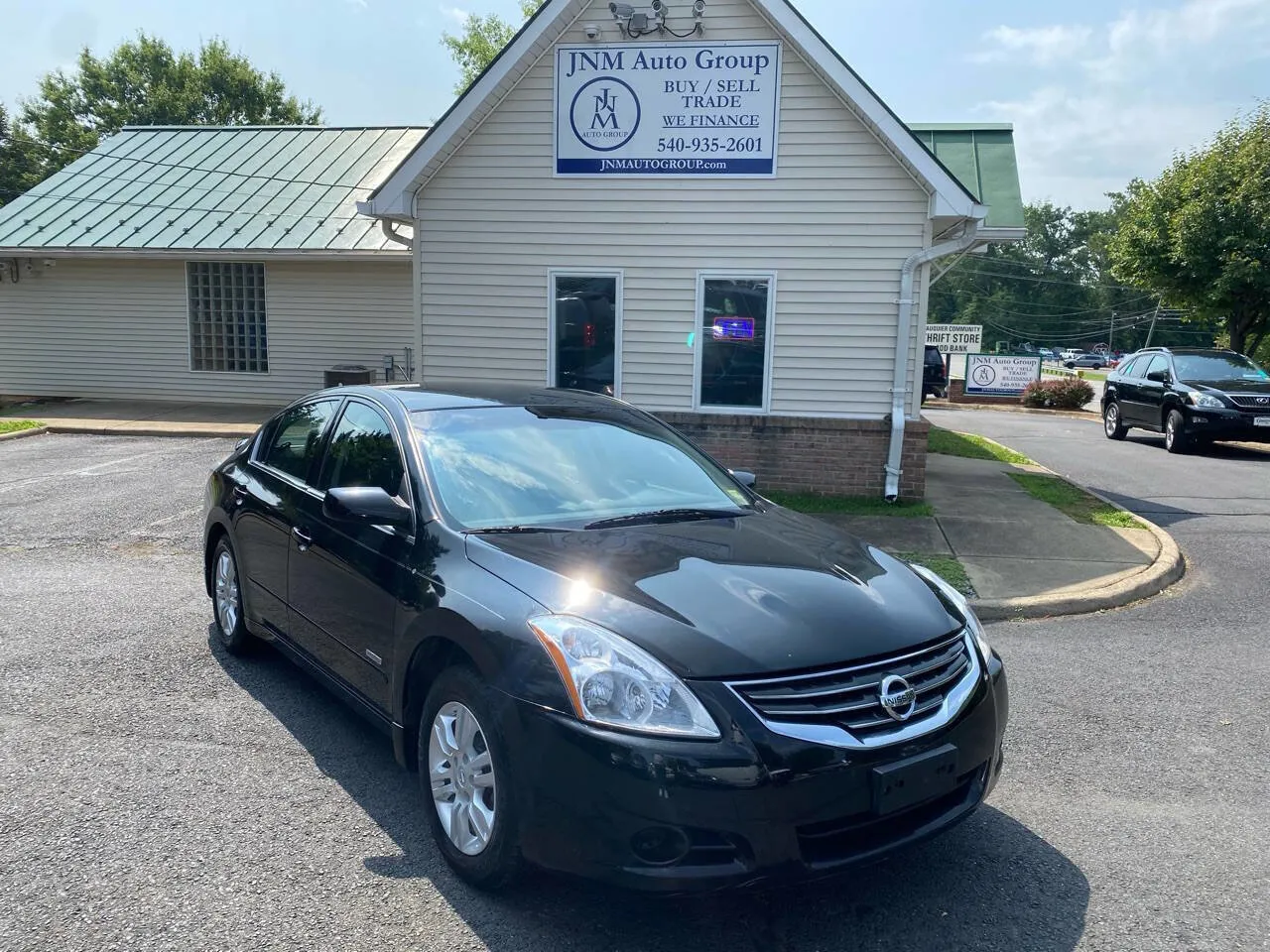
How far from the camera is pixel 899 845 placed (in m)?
2.83

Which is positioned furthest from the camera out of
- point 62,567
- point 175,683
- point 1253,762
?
point 62,567

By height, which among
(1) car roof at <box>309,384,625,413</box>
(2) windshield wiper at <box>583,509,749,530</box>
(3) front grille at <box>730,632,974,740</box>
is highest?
(1) car roof at <box>309,384,625,413</box>

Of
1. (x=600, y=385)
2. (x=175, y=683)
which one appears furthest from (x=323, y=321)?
(x=175, y=683)

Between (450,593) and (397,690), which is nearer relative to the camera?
(450,593)

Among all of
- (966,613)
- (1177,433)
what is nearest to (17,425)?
(966,613)

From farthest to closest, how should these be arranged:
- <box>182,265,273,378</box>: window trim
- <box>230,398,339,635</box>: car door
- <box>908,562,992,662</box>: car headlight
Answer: <box>182,265,273,378</box>: window trim < <box>230,398,339,635</box>: car door < <box>908,562,992,662</box>: car headlight

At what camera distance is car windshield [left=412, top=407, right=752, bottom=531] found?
3.78 metres

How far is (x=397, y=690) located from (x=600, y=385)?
770cm

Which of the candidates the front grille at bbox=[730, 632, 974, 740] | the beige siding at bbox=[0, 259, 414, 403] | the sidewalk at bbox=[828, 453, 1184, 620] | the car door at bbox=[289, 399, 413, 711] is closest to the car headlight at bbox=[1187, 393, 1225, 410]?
the sidewalk at bbox=[828, 453, 1184, 620]

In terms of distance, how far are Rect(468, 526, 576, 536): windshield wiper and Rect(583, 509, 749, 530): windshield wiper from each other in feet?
0.42

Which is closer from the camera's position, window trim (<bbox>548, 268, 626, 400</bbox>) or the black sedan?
the black sedan

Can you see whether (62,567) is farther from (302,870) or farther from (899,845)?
(899,845)

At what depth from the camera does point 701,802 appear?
2.59 meters

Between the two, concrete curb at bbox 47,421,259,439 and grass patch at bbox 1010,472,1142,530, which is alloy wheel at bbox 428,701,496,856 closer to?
grass patch at bbox 1010,472,1142,530
